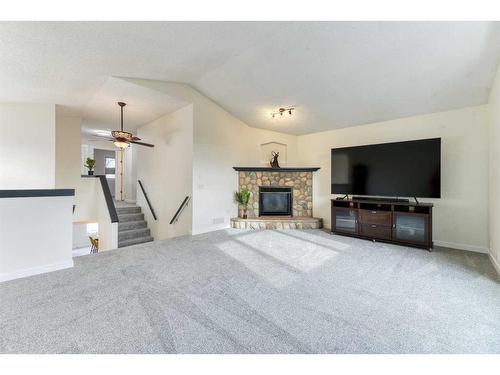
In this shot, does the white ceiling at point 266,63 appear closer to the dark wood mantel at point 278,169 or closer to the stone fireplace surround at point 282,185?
the dark wood mantel at point 278,169

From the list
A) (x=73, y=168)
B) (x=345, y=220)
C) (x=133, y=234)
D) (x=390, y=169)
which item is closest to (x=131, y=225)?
(x=133, y=234)

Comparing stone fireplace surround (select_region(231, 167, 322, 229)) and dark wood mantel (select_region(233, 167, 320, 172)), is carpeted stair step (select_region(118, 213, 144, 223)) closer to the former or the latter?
stone fireplace surround (select_region(231, 167, 322, 229))

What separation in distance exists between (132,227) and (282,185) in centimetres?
417

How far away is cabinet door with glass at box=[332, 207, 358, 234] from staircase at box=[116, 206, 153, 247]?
15.4ft

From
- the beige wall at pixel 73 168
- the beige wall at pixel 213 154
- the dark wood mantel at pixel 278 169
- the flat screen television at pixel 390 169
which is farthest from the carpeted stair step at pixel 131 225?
the flat screen television at pixel 390 169

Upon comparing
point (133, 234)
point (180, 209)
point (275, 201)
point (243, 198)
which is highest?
point (243, 198)

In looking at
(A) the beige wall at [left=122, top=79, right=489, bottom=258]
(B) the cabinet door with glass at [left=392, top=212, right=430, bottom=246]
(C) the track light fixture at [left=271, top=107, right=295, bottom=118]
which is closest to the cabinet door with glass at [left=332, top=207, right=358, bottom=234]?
(B) the cabinet door with glass at [left=392, top=212, right=430, bottom=246]

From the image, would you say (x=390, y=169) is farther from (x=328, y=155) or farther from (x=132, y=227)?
(x=132, y=227)

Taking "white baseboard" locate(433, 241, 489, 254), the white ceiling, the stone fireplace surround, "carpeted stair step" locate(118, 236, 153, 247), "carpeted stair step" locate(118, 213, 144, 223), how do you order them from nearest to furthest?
the white ceiling
"white baseboard" locate(433, 241, 489, 254)
"carpeted stair step" locate(118, 236, 153, 247)
the stone fireplace surround
"carpeted stair step" locate(118, 213, 144, 223)

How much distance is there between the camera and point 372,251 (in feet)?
12.7

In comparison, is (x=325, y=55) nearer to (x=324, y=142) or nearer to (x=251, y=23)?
(x=251, y=23)

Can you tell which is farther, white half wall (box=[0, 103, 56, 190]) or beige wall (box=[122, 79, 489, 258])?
white half wall (box=[0, 103, 56, 190])

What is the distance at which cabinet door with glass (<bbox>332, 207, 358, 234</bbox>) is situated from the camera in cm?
486

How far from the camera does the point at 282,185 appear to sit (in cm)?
624
